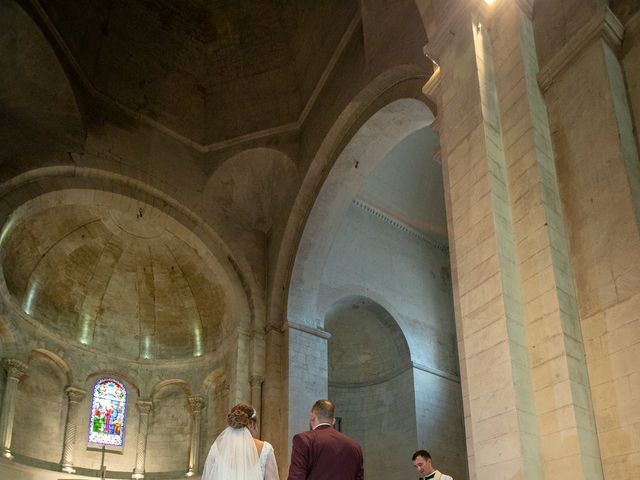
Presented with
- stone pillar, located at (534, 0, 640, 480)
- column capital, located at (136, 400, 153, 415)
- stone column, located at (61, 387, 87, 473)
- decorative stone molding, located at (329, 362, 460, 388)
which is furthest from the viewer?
decorative stone molding, located at (329, 362, 460, 388)

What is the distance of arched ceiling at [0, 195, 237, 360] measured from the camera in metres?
14.3

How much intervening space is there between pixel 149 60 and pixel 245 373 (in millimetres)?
7264

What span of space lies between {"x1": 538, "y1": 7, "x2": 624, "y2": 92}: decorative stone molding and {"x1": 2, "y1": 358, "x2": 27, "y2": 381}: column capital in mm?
10725

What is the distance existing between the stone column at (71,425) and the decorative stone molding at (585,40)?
11.6 m

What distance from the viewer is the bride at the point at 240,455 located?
4.90m

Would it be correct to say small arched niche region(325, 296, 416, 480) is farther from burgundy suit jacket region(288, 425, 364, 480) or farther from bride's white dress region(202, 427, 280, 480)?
burgundy suit jacket region(288, 425, 364, 480)

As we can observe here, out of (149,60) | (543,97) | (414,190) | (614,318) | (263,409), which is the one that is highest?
(149,60)

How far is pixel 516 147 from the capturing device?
23.9 feet

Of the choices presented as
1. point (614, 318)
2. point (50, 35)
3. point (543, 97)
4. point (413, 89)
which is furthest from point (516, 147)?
point (50, 35)

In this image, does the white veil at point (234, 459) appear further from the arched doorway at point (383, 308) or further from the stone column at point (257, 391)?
the stone column at point (257, 391)

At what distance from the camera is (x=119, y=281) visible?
1606 cm

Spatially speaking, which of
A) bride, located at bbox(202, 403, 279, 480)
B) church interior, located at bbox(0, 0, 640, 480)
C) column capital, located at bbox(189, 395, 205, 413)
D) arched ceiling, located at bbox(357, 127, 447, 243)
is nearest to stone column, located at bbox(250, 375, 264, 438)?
church interior, located at bbox(0, 0, 640, 480)

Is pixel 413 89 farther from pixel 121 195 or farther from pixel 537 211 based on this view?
pixel 121 195

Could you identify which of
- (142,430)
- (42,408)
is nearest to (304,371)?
(142,430)
